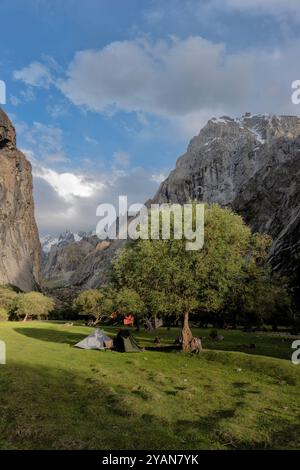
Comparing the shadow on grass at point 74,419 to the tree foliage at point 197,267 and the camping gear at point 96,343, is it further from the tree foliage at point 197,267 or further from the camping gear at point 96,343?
the camping gear at point 96,343

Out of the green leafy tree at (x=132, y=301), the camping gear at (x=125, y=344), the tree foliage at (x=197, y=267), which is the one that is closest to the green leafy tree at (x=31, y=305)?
the green leafy tree at (x=132, y=301)

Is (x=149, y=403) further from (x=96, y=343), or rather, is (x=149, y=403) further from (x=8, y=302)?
(x=8, y=302)

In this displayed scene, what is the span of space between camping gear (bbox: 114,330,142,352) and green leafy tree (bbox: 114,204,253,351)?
15.7 ft

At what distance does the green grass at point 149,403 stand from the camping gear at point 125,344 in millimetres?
7226

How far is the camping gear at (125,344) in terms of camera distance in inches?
1710

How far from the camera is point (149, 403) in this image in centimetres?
2061

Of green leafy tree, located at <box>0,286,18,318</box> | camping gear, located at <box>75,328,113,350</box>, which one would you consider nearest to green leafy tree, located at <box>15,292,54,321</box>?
green leafy tree, located at <box>0,286,18,318</box>

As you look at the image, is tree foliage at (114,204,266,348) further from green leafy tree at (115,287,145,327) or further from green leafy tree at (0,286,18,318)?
green leafy tree at (0,286,18,318)

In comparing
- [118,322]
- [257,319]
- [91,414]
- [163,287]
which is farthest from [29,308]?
[91,414]

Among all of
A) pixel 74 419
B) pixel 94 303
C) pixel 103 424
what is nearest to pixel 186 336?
pixel 74 419

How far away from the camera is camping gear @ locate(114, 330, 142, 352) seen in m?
43.4

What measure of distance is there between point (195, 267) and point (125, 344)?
11511 millimetres
